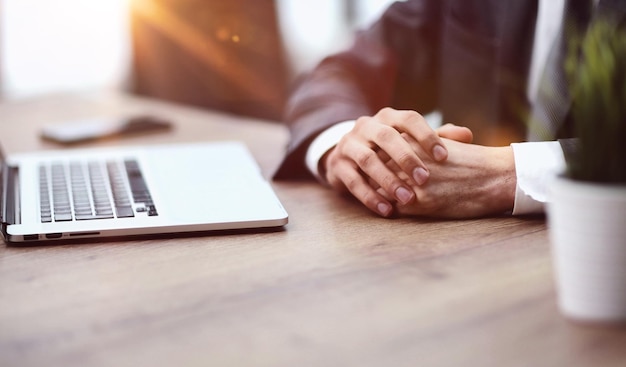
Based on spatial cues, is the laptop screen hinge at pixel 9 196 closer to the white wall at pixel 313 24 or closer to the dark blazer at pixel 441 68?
the dark blazer at pixel 441 68

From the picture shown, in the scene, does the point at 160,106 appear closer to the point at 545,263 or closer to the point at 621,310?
the point at 545,263

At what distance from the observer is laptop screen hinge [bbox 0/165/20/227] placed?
95 cm

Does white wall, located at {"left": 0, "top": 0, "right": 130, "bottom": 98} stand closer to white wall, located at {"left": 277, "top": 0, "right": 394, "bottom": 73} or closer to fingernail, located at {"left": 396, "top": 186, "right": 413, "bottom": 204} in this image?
white wall, located at {"left": 277, "top": 0, "right": 394, "bottom": 73}

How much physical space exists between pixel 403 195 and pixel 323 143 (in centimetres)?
23

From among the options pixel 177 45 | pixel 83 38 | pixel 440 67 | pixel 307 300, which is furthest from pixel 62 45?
pixel 307 300

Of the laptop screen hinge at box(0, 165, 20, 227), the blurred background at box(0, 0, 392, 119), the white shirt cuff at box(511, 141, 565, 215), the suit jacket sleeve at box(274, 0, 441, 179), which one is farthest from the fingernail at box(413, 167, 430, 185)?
the blurred background at box(0, 0, 392, 119)

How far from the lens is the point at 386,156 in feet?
3.36

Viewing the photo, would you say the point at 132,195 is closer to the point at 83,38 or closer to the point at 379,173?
the point at 379,173

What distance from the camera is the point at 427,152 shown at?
994 mm

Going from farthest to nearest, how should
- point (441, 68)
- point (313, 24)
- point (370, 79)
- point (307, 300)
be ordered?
point (313, 24)
point (441, 68)
point (370, 79)
point (307, 300)

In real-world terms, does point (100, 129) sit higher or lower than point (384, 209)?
lower

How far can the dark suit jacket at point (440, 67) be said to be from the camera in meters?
1.44

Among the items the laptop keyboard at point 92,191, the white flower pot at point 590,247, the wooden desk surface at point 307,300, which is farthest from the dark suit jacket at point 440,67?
the white flower pot at point 590,247

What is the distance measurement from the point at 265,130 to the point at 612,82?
1.16m
